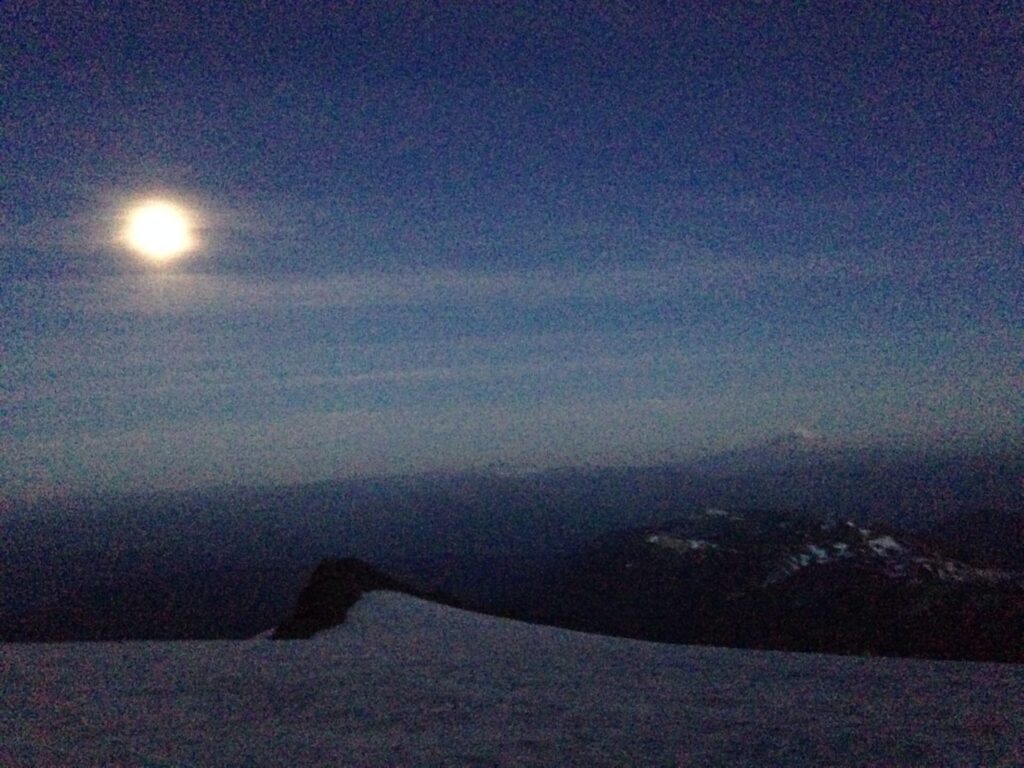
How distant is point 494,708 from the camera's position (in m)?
10.9

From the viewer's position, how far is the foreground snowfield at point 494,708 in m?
8.71

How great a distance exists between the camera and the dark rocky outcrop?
101ft

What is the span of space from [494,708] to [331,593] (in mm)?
29342

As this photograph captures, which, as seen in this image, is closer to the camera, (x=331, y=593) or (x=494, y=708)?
(x=494, y=708)

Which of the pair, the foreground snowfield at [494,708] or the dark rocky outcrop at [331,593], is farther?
the dark rocky outcrop at [331,593]

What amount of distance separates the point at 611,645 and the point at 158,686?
1174cm

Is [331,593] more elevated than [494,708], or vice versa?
[494,708]

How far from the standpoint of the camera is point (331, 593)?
124 ft

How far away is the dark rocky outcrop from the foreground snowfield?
559 inches

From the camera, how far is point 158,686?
1223 cm

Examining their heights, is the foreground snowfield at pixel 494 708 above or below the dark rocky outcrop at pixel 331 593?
above

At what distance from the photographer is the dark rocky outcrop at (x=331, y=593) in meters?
30.8

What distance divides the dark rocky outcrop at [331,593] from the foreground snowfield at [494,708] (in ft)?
46.6

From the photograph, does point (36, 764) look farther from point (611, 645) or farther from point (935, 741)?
point (611, 645)
